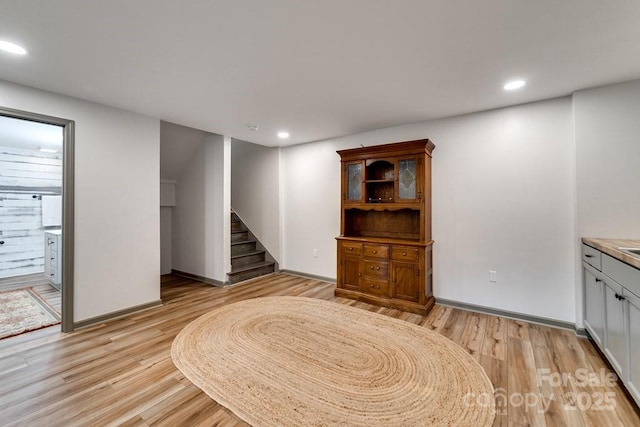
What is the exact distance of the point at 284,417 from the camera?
1697mm

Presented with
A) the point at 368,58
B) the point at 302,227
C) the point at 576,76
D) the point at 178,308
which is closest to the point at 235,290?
the point at 178,308

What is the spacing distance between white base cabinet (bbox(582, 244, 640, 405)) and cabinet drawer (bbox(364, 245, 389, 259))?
6.44 feet

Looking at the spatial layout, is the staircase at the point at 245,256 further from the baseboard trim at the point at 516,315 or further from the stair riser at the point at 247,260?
the baseboard trim at the point at 516,315

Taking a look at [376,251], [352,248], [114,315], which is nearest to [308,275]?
[352,248]

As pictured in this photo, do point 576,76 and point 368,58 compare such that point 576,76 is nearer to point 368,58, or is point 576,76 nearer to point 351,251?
point 368,58

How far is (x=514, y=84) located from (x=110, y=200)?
14.7ft

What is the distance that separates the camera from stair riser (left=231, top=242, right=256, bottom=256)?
5271mm

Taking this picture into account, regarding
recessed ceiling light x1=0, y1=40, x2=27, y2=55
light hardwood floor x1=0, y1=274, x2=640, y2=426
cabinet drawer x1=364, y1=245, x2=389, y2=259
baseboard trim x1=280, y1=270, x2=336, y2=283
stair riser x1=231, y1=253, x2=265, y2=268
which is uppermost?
recessed ceiling light x1=0, y1=40, x2=27, y2=55

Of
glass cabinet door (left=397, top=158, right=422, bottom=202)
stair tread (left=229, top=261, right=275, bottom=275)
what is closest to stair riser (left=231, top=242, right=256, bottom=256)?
stair tread (left=229, top=261, right=275, bottom=275)

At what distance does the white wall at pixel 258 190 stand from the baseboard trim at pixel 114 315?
2.32 m

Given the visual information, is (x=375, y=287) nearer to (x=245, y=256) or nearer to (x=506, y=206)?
(x=506, y=206)

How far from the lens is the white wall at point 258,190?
17.8 ft

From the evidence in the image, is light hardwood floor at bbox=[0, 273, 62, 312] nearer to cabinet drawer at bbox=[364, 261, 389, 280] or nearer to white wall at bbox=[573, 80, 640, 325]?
cabinet drawer at bbox=[364, 261, 389, 280]

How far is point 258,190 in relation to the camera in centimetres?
571
